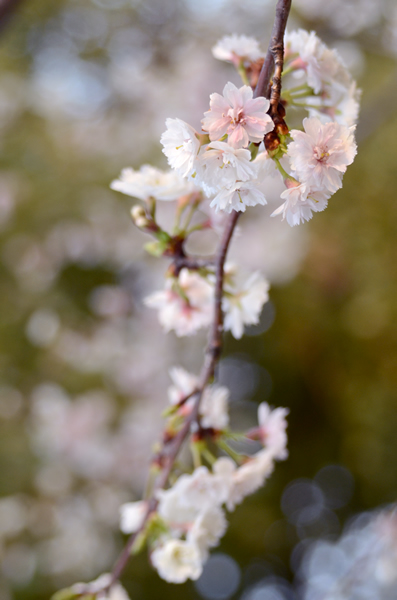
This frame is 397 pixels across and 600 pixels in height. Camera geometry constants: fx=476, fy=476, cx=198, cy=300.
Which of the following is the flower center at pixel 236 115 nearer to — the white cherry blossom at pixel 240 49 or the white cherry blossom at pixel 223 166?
the white cherry blossom at pixel 223 166

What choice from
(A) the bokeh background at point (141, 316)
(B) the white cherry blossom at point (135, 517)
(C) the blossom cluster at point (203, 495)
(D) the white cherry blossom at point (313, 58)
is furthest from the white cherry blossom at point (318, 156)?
(A) the bokeh background at point (141, 316)

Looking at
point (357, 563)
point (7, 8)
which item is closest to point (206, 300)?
point (7, 8)

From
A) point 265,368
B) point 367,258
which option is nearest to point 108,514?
point 265,368

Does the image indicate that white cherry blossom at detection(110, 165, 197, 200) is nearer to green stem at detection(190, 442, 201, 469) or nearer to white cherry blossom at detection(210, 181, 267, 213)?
white cherry blossom at detection(210, 181, 267, 213)

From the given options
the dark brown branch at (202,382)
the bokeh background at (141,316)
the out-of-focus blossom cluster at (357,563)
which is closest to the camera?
the dark brown branch at (202,382)

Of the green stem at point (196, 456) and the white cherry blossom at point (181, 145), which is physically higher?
the white cherry blossom at point (181, 145)

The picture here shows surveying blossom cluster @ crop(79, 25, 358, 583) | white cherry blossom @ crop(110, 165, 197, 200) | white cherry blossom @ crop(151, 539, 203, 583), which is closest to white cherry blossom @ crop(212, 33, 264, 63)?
blossom cluster @ crop(79, 25, 358, 583)

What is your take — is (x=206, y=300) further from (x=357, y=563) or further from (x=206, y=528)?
(x=357, y=563)
